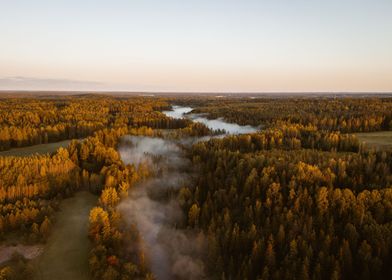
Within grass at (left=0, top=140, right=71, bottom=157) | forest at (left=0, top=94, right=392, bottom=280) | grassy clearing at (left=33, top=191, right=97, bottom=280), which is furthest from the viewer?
grass at (left=0, top=140, right=71, bottom=157)

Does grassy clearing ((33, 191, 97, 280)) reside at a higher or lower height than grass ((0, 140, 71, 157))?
lower

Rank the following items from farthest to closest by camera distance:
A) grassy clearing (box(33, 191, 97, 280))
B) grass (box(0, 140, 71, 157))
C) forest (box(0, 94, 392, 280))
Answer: grass (box(0, 140, 71, 157)) → forest (box(0, 94, 392, 280)) → grassy clearing (box(33, 191, 97, 280))

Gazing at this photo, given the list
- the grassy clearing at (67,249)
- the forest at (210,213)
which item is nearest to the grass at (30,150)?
the forest at (210,213)

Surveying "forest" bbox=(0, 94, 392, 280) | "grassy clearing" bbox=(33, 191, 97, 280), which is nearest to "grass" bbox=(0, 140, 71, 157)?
"forest" bbox=(0, 94, 392, 280)

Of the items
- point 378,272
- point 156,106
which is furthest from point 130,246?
point 156,106

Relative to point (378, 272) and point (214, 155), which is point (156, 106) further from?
point (378, 272)

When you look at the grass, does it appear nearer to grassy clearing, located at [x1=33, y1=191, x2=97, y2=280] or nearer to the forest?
the forest

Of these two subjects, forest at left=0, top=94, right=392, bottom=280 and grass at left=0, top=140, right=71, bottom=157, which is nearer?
forest at left=0, top=94, right=392, bottom=280

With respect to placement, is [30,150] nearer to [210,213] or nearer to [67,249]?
[67,249]
